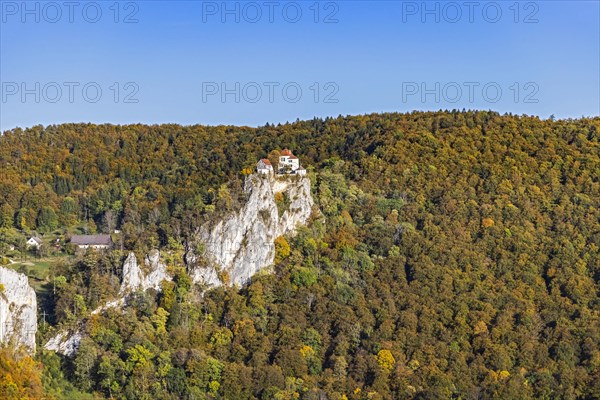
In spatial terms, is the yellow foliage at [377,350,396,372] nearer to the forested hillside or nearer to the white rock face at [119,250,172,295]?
the forested hillside

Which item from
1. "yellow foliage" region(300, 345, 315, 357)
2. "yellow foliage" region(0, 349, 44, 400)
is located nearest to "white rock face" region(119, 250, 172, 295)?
"yellow foliage" region(0, 349, 44, 400)

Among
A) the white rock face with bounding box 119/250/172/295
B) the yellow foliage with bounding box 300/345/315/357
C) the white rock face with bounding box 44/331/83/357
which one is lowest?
the yellow foliage with bounding box 300/345/315/357

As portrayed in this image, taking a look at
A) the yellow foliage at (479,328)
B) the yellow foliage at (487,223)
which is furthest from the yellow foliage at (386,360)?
the yellow foliage at (487,223)

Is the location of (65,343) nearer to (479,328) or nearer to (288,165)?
(288,165)

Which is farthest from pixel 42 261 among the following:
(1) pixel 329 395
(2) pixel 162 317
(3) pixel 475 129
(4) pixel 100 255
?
(3) pixel 475 129

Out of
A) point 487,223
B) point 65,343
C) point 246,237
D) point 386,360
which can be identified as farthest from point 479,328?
point 65,343
